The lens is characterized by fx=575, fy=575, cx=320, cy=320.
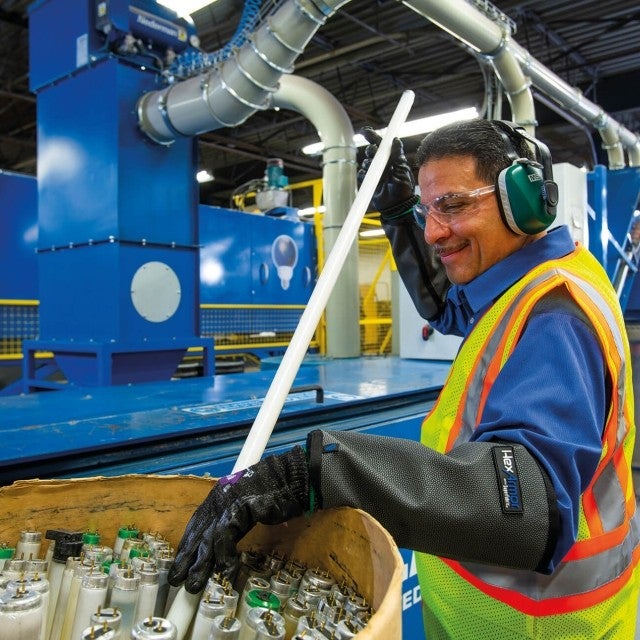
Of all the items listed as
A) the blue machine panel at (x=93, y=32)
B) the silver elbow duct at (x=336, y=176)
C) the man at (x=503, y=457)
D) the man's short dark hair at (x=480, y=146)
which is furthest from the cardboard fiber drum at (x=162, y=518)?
the silver elbow duct at (x=336, y=176)

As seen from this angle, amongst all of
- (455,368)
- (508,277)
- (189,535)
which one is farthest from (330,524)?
(508,277)

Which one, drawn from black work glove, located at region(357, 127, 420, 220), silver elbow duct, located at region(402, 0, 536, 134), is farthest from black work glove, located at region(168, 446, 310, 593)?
silver elbow duct, located at region(402, 0, 536, 134)

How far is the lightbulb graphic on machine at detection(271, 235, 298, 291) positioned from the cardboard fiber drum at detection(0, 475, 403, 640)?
19.1ft

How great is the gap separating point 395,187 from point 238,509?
1400mm

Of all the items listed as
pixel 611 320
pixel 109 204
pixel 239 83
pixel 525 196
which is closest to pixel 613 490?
pixel 611 320

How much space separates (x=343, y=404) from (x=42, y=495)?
1221 mm

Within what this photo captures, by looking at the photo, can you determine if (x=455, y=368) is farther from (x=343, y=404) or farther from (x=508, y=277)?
(x=343, y=404)

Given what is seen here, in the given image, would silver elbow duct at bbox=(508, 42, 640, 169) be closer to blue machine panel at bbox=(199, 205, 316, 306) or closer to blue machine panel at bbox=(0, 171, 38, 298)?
blue machine panel at bbox=(199, 205, 316, 306)

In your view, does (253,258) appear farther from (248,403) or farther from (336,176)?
(248,403)

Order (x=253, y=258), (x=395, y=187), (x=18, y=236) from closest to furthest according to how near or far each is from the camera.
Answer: (x=395, y=187) < (x=18, y=236) < (x=253, y=258)

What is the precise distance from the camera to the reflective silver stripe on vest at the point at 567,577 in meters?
1.11

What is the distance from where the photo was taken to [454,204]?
51.7 inches

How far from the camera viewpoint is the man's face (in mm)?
1285

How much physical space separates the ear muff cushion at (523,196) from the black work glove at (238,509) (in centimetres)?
70
